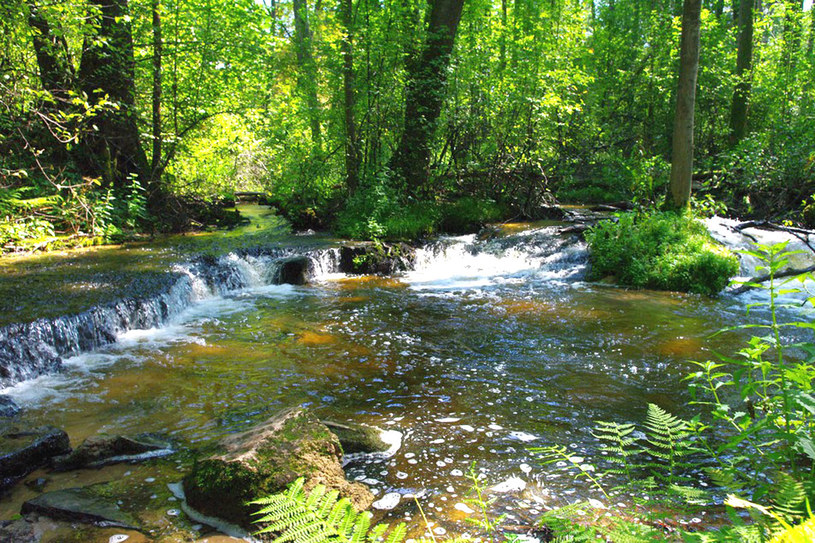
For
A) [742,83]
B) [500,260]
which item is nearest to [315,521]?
[500,260]

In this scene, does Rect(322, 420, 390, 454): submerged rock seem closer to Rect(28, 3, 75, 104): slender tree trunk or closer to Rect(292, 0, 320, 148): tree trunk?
Rect(28, 3, 75, 104): slender tree trunk

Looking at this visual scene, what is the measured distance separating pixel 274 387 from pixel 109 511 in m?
2.35

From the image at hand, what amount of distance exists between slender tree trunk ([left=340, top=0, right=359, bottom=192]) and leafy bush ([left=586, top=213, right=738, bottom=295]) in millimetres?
7270

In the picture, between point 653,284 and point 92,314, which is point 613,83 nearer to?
point 653,284

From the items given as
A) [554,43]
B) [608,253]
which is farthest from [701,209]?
[554,43]

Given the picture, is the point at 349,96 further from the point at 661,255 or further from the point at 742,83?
the point at 742,83

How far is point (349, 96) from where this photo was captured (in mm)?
14570

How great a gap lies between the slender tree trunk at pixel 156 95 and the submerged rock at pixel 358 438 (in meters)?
10.7

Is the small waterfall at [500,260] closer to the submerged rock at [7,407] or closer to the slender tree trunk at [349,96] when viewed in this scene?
the slender tree trunk at [349,96]

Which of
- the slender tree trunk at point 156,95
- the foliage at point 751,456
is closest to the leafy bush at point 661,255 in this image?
the foliage at point 751,456

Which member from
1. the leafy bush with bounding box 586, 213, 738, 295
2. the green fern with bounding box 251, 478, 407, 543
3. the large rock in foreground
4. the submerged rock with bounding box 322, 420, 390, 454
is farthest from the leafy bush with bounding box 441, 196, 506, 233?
the green fern with bounding box 251, 478, 407, 543

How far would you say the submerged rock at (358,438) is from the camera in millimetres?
4203

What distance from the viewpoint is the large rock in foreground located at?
3316mm

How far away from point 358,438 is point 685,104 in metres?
10.5
